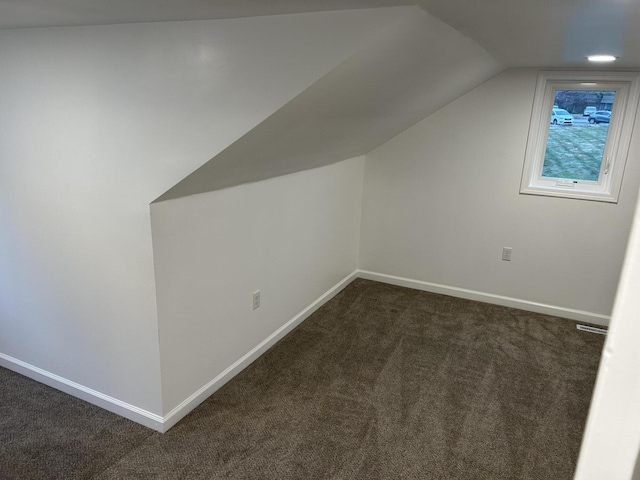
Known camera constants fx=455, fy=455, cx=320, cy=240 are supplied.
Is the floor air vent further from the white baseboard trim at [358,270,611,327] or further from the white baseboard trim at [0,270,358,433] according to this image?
the white baseboard trim at [0,270,358,433]

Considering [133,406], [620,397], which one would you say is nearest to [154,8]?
[620,397]

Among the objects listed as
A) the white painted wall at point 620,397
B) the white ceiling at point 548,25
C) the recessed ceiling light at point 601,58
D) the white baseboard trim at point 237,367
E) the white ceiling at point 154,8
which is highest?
the recessed ceiling light at point 601,58

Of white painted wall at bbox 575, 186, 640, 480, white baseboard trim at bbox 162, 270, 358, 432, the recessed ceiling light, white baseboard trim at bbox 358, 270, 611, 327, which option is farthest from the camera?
white baseboard trim at bbox 358, 270, 611, 327

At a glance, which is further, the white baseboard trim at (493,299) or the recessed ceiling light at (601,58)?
the white baseboard trim at (493,299)

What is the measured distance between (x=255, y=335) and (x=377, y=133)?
5.44 feet

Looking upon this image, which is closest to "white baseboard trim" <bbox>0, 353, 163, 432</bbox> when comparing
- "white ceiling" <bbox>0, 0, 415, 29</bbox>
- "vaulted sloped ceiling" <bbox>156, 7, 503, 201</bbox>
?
"vaulted sloped ceiling" <bbox>156, 7, 503, 201</bbox>

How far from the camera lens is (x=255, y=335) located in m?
2.83

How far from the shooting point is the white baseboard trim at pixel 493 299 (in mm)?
3514

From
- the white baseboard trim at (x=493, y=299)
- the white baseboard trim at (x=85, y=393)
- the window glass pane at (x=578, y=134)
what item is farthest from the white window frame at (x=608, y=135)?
the white baseboard trim at (x=85, y=393)

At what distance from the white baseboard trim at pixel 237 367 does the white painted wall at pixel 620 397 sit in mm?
2174

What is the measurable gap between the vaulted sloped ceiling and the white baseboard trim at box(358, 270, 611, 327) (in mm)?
1516

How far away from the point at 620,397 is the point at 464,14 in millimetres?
1640

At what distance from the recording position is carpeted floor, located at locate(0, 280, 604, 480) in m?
2.00

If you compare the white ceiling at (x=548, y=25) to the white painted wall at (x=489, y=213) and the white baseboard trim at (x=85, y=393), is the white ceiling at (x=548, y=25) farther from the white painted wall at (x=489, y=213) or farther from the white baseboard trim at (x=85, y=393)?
the white baseboard trim at (x=85, y=393)
